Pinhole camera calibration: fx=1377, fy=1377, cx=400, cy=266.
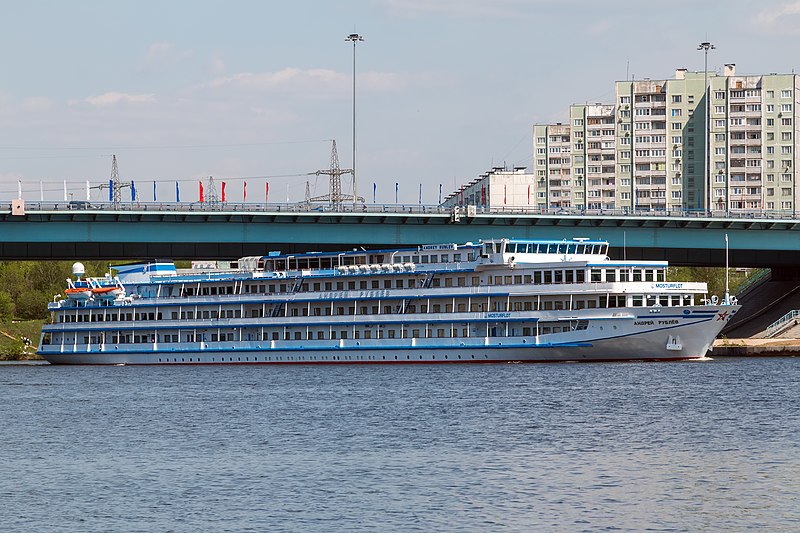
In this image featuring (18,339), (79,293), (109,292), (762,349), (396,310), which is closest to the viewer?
(396,310)

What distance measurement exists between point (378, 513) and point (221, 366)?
75.3 meters

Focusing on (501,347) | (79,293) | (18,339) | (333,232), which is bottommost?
(18,339)

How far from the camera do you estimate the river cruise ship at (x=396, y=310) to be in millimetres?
96500

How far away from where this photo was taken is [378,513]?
38.7 meters

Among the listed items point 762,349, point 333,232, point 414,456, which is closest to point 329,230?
point 333,232

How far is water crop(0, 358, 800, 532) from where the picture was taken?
38.2 metres

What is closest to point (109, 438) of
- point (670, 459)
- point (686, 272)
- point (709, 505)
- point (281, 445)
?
point (281, 445)

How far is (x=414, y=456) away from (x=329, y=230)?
62354mm

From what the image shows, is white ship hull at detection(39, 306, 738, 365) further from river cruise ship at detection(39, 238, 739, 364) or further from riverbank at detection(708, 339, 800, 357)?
riverbank at detection(708, 339, 800, 357)

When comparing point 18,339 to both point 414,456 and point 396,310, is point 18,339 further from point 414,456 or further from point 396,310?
point 414,456

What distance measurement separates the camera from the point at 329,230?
11069 cm

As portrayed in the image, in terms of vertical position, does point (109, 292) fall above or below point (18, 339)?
above

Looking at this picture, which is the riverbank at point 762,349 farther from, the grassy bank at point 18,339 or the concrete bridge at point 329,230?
the grassy bank at point 18,339

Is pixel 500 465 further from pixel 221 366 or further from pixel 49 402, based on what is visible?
pixel 221 366
